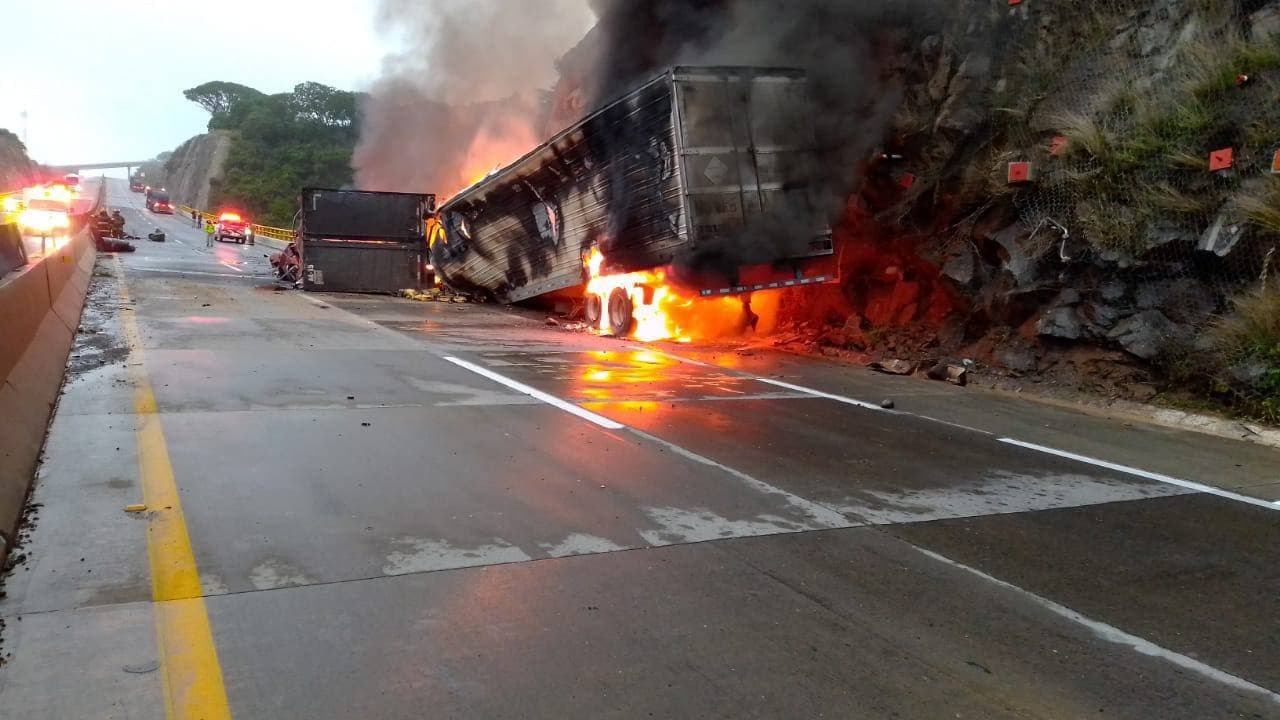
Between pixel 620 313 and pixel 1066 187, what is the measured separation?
651 centimetres

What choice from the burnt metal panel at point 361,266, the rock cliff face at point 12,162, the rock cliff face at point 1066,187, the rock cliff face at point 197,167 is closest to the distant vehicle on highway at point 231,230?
the rock cliff face at point 12,162

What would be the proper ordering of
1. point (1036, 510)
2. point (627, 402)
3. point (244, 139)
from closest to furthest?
point (1036, 510), point (627, 402), point (244, 139)

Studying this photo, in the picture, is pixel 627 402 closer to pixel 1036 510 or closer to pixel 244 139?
pixel 1036 510

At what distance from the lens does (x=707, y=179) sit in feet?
37.7

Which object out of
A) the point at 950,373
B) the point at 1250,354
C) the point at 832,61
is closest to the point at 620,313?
the point at 832,61

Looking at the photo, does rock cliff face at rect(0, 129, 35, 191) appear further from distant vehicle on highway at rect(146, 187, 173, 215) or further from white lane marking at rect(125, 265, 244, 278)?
white lane marking at rect(125, 265, 244, 278)

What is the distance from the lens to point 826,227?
12.1 metres

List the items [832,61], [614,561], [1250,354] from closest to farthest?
[614,561] < [1250,354] < [832,61]

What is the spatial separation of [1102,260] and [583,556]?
316 inches

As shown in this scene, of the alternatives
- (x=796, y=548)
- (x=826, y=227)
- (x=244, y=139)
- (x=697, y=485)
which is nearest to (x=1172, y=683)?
(x=796, y=548)

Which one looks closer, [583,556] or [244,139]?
[583,556]

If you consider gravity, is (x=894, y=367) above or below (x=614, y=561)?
above

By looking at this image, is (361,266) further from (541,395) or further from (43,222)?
(541,395)

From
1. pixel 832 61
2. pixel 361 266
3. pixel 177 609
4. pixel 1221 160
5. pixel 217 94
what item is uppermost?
pixel 217 94
